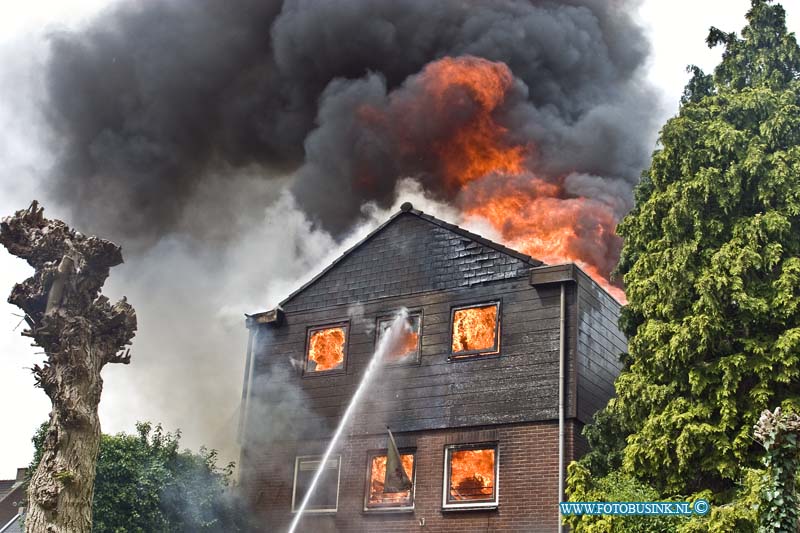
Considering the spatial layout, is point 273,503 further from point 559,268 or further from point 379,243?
point 559,268

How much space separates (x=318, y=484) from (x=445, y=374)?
437 centimetres

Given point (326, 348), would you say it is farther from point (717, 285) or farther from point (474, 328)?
point (717, 285)

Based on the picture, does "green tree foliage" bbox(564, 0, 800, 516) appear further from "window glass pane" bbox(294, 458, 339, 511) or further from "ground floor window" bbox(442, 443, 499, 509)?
"window glass pane" bbox(294, 458, 339, 511)

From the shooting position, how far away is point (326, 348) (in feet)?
82.8

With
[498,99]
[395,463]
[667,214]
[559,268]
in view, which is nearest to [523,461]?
[395,463]

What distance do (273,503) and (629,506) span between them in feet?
35.9

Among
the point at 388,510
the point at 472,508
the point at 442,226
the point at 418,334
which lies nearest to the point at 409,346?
the point at 418,334

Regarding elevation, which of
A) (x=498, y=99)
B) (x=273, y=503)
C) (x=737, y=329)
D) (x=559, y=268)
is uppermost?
(x=498, y=99)

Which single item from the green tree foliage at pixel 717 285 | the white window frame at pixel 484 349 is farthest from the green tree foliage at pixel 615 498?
the white window frame at pixel 484 349

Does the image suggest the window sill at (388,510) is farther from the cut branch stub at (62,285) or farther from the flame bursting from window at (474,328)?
the cut branch stub at (62,285)

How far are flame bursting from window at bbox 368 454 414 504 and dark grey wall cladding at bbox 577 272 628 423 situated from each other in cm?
434

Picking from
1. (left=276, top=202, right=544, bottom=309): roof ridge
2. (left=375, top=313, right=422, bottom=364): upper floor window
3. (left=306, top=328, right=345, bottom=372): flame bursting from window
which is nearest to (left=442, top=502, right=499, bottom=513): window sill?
(left=375, top=313, right=422, bottom=364): upper floor window

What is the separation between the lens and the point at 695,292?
18047 millimetres

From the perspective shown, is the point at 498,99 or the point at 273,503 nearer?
the point at 273,503
